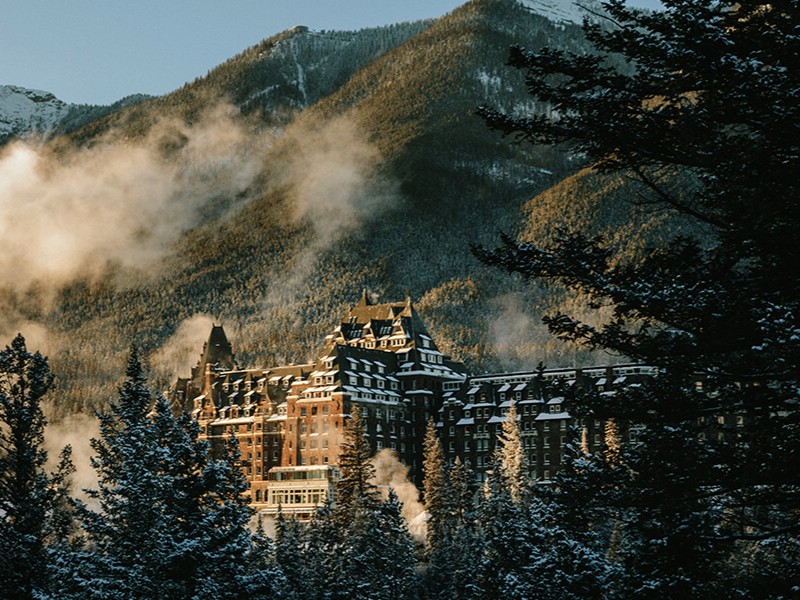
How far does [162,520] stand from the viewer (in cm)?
3850

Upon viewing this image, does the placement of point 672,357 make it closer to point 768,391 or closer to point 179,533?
point 768,391

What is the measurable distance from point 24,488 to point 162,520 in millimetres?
9324

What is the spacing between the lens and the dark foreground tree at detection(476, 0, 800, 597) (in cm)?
1349

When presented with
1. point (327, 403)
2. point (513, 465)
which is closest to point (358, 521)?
point (513, 465)

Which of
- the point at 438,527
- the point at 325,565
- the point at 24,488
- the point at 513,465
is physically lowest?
the point at 325,565

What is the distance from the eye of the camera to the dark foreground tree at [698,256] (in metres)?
13.5

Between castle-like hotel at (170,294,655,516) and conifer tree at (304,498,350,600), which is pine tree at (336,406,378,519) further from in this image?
castle-like hotel at (170,294,655,516)

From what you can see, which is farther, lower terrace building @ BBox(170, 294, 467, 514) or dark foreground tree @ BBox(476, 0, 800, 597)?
lower terrace building @ BBox(170, 294, 467, 514)

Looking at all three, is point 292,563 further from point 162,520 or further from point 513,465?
point 162,520

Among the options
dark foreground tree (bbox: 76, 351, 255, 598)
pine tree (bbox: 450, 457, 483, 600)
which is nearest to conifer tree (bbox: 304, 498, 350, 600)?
pine tree (bbox: 450, 457, 483, 600)

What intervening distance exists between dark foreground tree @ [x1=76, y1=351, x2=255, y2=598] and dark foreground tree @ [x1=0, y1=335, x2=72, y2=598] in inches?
99.2

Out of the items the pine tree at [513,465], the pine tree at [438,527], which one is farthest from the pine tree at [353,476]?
the pine tree at [513,465]

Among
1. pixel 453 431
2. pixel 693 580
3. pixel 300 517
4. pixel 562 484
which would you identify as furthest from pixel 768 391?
pixel 453 431

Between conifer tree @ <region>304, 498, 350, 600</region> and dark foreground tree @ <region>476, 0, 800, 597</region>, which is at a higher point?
dark foreground tree @ <region>476, 0, 800, 597</region>
